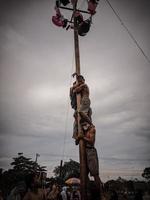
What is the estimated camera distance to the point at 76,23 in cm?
614

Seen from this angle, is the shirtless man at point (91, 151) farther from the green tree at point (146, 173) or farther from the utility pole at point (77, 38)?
the green tree at point (146, 173)

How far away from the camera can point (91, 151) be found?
15.2 ft

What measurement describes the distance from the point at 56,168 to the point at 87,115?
103 meters

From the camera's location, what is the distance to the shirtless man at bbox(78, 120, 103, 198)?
4.50 m

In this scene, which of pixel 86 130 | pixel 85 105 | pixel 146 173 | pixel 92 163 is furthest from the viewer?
pixel 146 173

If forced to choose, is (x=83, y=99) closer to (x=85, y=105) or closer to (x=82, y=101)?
(x=82, y=101)

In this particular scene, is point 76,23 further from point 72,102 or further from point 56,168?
point 56,168

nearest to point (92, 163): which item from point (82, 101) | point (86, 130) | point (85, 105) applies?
point (86, 130)

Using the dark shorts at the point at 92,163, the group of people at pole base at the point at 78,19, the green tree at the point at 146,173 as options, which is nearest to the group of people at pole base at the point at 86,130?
the dark shorts at the point at 92,163

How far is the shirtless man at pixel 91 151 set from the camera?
4.50 meters

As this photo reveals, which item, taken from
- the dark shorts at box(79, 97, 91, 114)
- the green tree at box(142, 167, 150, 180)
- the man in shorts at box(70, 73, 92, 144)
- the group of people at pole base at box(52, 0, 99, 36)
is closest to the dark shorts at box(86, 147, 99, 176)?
the man in shorts at box(70, 73, 92, 144)

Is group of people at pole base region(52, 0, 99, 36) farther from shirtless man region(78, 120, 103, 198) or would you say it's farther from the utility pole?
shirtless man region(78, 120, 103, 198)

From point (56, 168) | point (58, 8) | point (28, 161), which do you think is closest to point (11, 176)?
point (28, 161)

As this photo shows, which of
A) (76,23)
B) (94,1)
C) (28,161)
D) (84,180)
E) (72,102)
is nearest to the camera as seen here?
→ (84,180)
